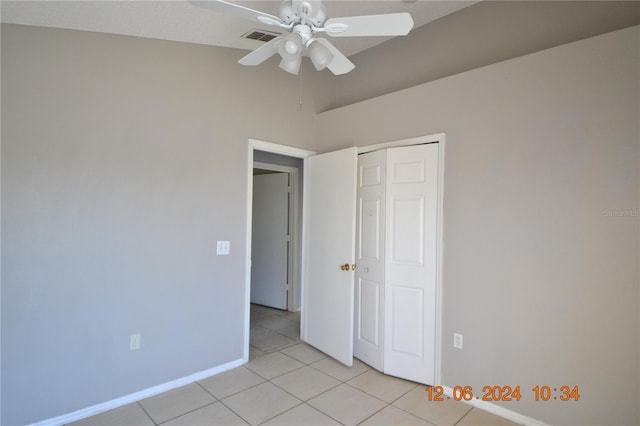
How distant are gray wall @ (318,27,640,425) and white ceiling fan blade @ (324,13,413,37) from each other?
4.08 ft

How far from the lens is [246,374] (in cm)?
295

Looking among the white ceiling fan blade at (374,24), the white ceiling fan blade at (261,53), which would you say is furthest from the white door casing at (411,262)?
the white ceiling fan blade at (261,53)

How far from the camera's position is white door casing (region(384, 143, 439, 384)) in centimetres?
273

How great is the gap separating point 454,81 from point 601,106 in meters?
0.99

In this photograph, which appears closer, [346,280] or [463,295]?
[463,295]

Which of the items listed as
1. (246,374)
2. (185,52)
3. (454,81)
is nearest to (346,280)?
(246,374)

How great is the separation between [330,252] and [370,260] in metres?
0.42

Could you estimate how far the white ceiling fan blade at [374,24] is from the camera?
1.51m

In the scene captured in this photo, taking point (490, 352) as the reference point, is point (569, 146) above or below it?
above

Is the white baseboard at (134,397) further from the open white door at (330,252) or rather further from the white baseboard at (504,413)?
the white baseboard at (504,413)

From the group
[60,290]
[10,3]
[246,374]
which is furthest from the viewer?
[246,374]

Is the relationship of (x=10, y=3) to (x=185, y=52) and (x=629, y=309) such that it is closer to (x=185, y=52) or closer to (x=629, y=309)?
(x=185, y=52)

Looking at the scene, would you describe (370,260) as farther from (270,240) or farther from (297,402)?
(270,240)

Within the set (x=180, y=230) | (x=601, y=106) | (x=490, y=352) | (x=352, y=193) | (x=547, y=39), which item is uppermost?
(x=547, y=39)
